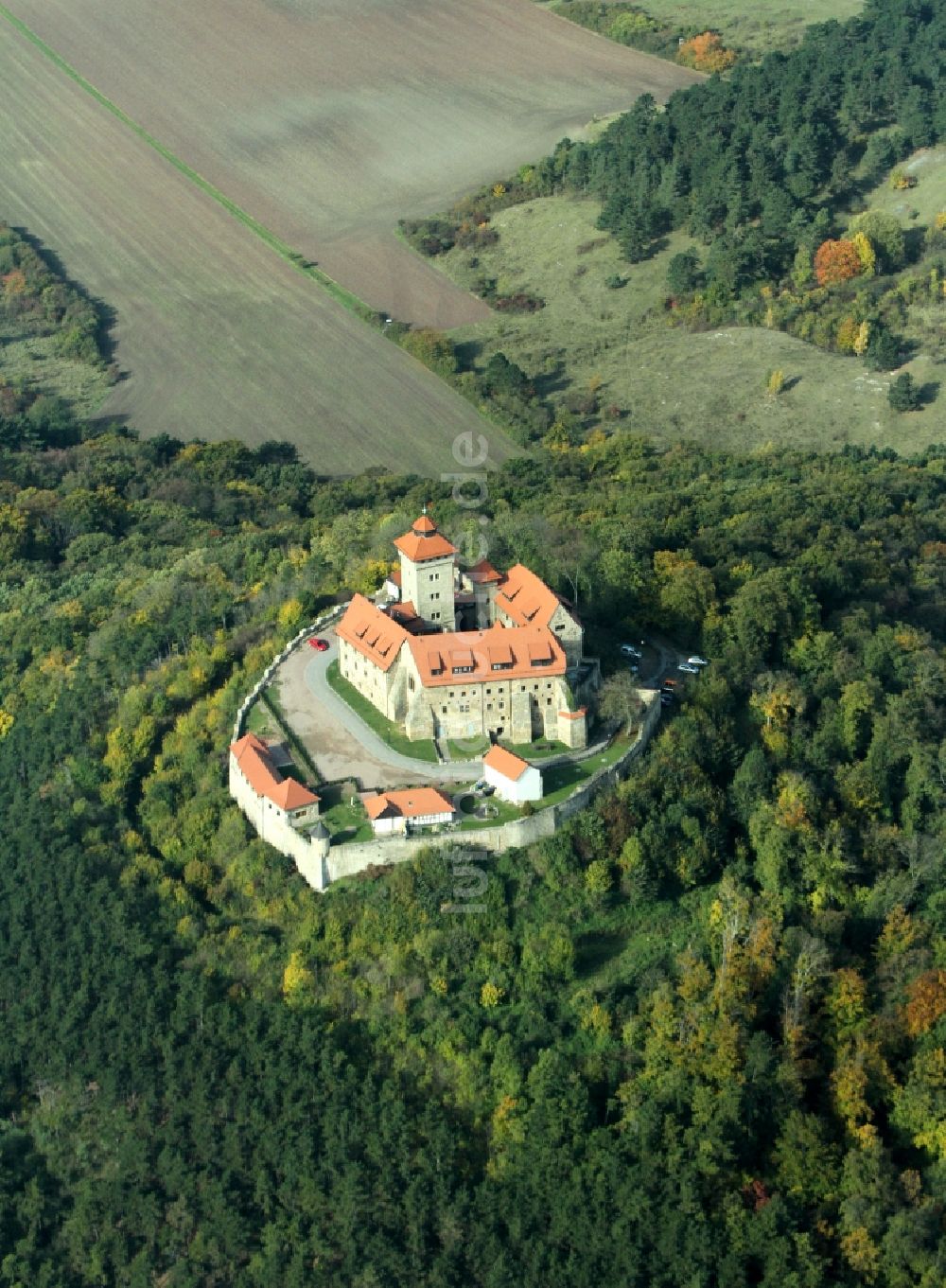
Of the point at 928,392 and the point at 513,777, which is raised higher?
the point at 513,777

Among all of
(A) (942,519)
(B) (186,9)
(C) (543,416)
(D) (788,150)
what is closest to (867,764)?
(A) (942,519)

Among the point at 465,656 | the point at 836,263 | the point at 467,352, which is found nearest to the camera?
the point at 465,656

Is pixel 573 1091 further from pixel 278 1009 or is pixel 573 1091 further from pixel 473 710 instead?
pixel 473 710

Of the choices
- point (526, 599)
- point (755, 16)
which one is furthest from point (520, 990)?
point (755, 16)

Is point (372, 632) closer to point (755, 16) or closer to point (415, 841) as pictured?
point (415, 841)

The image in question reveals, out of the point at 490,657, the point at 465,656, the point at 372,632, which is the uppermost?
the point at 490,657

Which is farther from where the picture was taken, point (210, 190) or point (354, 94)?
point (354, 94)

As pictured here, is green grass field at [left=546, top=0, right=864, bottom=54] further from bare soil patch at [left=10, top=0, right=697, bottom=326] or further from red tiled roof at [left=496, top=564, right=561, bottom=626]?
red tiled roof at [left=496, top=564, right=561, bottom=626]
